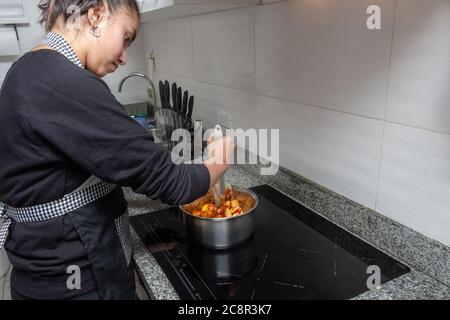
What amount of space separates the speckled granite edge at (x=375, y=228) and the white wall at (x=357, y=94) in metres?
0.02

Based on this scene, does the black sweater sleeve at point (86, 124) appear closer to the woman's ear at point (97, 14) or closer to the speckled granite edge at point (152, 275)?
the woman's ear at point (97, 14)

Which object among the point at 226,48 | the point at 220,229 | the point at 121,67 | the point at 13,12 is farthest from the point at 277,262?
the point at 13,12

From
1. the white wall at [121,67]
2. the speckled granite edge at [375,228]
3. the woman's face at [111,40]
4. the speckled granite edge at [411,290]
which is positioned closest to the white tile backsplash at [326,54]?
the speckled granite edge at [375,228]

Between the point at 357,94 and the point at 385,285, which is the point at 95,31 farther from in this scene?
the point at 385,285

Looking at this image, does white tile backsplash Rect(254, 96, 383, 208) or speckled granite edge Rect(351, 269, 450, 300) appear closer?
speckled granite edge Rect(351, 269, 450, 300)

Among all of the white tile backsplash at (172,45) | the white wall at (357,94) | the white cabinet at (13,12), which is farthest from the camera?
the white cabinet at (13,12)

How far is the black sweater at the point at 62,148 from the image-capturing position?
0.55m

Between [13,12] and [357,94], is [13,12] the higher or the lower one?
the higher one

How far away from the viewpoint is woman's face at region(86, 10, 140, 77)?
630mm

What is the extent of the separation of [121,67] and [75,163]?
167cm

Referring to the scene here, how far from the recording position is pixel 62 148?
56cm

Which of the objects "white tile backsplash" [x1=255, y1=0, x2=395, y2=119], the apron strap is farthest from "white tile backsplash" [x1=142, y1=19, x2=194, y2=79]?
the apron strap

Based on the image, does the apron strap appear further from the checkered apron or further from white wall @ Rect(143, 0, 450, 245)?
white wall @ Rect(143, 0, 450, 245)

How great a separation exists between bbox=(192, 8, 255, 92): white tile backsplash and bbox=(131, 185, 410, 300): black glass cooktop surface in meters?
0.49
